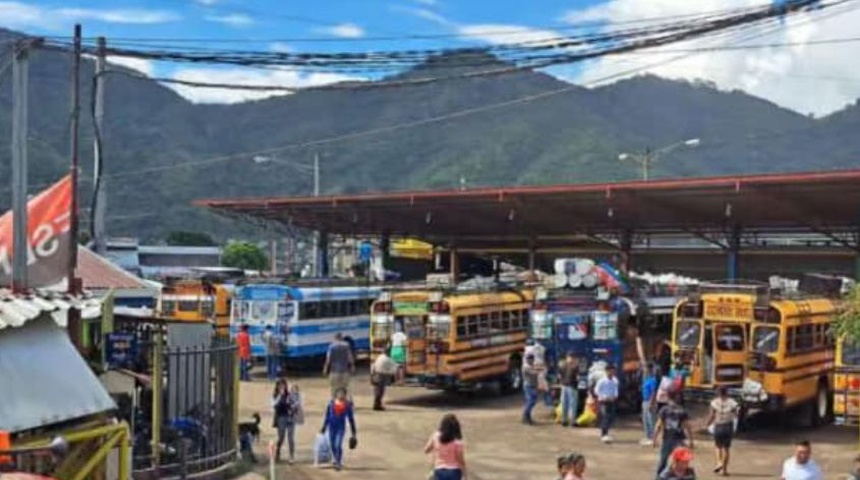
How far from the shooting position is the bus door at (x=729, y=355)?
23797 mm

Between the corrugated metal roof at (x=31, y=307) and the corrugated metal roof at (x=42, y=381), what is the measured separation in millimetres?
93

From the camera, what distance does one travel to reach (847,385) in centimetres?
2180

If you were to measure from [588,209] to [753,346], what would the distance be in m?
20.2

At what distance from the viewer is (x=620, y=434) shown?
24016 mm

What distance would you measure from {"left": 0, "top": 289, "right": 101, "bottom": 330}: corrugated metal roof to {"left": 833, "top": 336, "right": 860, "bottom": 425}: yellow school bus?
1483cm

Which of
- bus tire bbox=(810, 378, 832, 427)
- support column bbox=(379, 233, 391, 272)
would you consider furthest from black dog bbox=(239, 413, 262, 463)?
support column bbox=(379, 233, 391, 272)

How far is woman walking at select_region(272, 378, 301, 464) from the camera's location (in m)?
19.5

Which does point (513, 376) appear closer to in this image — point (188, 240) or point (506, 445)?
point (506, 445)

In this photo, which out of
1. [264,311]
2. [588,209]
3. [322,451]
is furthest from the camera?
[588,209]

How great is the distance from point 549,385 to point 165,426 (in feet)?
38.2

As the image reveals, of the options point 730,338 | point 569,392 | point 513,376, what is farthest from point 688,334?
point 513,376

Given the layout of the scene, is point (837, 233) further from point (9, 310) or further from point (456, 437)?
point (9, 310)

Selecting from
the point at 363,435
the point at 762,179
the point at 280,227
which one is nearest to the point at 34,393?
the point at 363,435

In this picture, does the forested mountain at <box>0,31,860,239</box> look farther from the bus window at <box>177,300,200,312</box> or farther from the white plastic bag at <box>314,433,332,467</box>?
the white plastic bag at <box>314,433,332,467</box>
